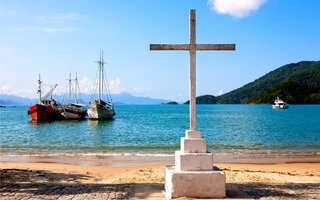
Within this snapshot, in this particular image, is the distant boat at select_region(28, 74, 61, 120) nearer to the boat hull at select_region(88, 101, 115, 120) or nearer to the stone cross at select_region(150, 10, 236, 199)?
the boat hull at select_region(88, 101, 115, 120)

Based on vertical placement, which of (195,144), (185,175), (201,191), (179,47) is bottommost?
(201,191)

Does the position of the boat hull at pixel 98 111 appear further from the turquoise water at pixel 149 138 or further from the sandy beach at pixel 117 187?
the sandy beach at pixel 117 187

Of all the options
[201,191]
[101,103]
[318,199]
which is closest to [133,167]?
[201,191]

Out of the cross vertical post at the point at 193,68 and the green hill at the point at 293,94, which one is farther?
the green hill at the point at 293,94

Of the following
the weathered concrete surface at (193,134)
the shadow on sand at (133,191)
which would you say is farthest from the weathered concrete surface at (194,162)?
the shadow on sand at (133,191)

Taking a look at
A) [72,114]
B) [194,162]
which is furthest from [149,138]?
[72,114]

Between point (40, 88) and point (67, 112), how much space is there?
7.72 m

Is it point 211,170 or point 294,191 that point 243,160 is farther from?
point 211,170

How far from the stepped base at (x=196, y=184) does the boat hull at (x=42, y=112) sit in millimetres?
53468

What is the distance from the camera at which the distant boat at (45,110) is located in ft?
176

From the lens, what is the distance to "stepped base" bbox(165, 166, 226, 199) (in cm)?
571

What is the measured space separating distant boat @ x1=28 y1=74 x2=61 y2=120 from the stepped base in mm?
53265

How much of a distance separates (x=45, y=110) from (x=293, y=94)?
142 m

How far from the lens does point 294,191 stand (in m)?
6.66
